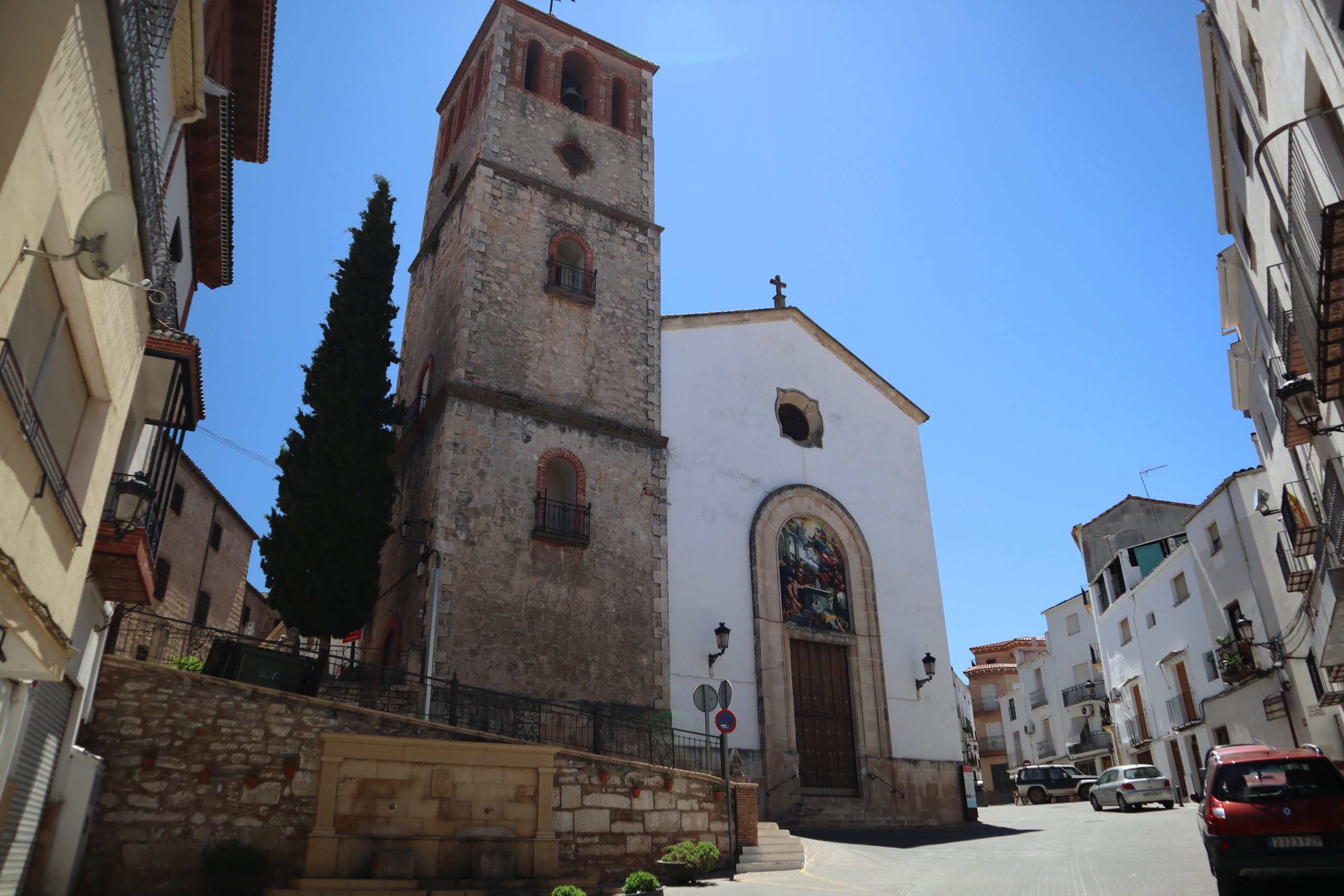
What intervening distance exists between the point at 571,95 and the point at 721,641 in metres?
13.6

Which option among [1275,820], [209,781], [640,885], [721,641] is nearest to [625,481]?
[721,641]

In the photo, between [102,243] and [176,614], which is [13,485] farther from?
[176,614]

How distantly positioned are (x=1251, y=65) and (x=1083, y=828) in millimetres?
12003

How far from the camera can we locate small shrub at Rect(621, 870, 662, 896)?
391 inches

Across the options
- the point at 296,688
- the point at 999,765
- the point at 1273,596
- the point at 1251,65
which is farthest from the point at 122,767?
the point at 999,765

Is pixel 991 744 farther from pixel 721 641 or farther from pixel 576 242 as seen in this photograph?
pixel 576 242

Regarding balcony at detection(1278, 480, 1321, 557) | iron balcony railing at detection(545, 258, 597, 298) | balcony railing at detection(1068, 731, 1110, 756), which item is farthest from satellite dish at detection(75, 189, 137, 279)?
balcony railing at detection(1068, 731, 1110, 756)

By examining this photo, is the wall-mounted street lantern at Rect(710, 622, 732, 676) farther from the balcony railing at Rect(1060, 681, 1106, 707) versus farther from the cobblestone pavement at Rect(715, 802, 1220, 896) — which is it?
the balcony railing at Rect(1060, 681, 1106, 707)

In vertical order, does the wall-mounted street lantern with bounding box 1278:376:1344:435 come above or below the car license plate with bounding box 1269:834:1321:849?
above

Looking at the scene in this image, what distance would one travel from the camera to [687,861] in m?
11.1

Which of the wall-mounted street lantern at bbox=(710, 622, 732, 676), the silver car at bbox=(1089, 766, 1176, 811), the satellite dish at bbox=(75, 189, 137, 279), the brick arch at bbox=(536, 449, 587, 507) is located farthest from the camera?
the silver car at bbox=(1089, 766, 1176, 811)

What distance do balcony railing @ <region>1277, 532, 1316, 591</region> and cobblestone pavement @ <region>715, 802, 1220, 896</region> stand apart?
16.7 feet

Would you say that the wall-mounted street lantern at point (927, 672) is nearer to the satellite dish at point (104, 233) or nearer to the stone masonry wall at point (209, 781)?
the stone masonry wall at point (209, 781)

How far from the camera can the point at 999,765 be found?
47.1m
